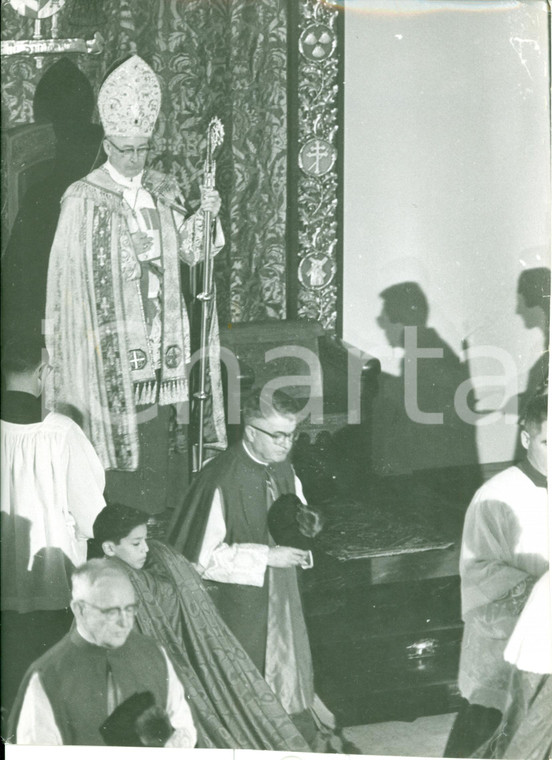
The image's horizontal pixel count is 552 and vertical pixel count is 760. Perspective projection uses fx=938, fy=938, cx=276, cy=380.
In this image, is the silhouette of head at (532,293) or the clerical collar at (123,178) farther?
the clerical collar at (123,178)

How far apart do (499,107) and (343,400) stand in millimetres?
1240

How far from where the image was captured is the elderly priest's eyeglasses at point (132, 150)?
3.59 meters

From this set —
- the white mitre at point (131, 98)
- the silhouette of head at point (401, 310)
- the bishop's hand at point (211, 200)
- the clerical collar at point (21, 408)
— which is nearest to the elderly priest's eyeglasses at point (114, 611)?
the clerical collar at point (21, 408)

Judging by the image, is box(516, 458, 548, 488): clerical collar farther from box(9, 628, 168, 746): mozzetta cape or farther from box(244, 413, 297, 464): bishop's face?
box(9, 628, 168, 746): mozzetta cape

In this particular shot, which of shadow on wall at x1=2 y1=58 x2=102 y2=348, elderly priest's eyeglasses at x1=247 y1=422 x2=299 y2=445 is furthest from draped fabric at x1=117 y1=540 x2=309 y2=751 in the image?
shadow on wall at x1=2 y1=58 x2=102 y2=348

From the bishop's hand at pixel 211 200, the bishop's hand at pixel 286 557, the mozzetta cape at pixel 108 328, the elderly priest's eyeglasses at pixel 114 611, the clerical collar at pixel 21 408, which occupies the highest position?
the bishop's hand at pixel 211 200

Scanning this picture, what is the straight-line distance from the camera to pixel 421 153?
3508 millimetres

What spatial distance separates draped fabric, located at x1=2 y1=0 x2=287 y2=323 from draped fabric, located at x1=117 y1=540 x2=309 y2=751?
4.39 ft

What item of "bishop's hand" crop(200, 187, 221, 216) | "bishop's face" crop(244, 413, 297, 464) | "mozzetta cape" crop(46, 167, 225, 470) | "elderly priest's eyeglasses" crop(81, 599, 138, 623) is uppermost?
"bishop's hand" crop(200, 187, 221, 216)

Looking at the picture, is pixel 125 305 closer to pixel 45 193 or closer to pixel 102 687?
pixel 45 193

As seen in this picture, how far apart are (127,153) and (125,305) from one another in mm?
583

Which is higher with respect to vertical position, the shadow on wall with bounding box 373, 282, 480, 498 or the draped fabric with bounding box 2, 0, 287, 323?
→ the draped fabric with bounding box 2, 0, 287, 323

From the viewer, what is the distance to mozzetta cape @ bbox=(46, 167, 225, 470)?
359 centimetres

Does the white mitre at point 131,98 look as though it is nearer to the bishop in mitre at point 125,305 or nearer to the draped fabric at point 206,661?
the bishop in mitre at point 125,305
